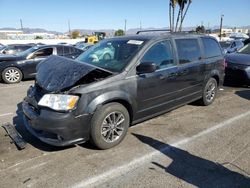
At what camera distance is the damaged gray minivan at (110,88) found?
12.3 ft

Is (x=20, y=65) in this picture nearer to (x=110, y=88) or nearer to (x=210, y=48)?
(x=210, y=48)

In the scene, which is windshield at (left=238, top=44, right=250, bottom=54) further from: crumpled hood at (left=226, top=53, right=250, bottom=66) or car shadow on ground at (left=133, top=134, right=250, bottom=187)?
car shadow on ground at (left=133, top=134, right=250, bottom=187)

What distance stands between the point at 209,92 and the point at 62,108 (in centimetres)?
403

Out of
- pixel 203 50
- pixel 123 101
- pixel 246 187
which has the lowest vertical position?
pixel 246 187

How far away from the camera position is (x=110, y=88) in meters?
4.02

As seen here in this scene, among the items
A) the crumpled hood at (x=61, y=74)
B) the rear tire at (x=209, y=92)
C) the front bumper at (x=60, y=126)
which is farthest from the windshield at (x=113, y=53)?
the rear tire at (x=209, y=92)

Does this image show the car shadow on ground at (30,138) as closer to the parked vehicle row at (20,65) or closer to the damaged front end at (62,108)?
the damaged front end at (62,108)

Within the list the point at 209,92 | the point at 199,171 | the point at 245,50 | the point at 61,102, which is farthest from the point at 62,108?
the point at 245,50

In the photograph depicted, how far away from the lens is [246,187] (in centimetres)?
318

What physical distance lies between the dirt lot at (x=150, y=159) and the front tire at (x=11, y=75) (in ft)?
16.6

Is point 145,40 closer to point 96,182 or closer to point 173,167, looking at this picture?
point 173,167

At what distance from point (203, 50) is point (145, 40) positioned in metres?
1.91

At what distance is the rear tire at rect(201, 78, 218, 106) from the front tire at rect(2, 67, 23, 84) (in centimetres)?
688

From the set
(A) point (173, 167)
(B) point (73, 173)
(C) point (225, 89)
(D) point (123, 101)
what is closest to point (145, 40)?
(D) point (123, 101)
